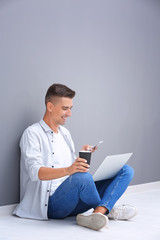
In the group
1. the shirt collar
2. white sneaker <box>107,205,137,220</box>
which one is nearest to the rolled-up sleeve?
the shirt collar

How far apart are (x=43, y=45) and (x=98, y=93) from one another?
2.67ft

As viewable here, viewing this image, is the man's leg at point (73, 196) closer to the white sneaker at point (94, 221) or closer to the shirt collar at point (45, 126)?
the white sneaker at point (94, 221)

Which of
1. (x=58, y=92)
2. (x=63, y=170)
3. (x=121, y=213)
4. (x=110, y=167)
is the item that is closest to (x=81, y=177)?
(x=63, y=170)

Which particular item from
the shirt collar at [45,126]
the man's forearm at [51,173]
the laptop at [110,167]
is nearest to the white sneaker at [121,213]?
the laptop at [110,167]

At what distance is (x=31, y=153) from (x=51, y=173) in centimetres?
26

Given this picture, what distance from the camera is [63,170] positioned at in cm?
264

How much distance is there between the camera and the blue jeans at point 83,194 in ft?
8.87

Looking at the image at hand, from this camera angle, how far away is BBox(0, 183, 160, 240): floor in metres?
2.54

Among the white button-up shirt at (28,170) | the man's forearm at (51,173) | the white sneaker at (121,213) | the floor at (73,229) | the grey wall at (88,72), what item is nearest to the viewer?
the floor at (73,229)

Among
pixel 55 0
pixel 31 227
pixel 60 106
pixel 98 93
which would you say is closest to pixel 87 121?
pixel 98 93

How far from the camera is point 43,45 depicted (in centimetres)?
335

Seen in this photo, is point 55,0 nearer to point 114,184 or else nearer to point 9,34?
point 9,34

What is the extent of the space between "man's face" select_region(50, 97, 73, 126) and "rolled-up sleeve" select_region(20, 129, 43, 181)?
206 mm

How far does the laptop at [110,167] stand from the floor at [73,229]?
0.33 meters
